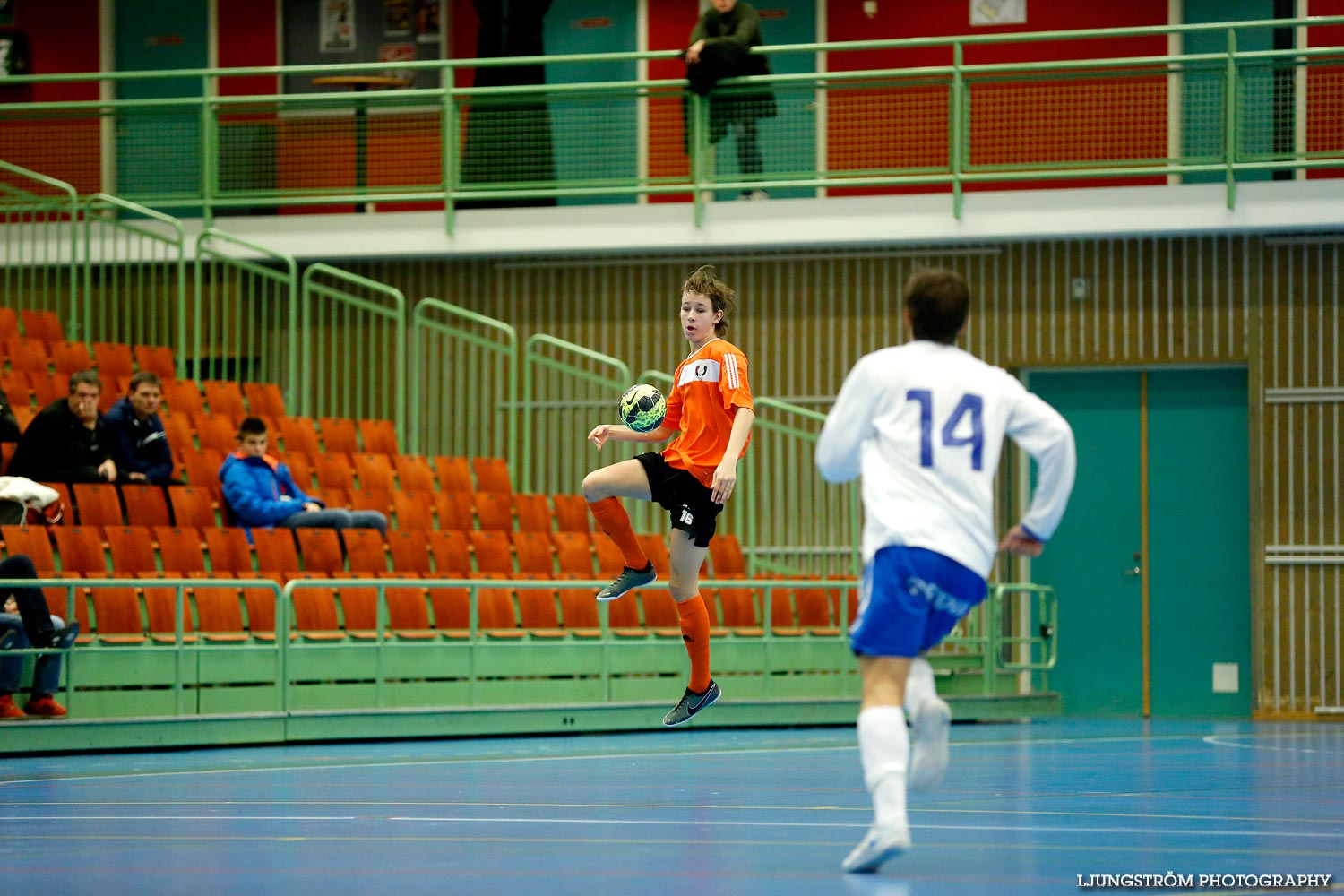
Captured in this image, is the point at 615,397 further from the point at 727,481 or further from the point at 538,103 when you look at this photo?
the point at 727,481

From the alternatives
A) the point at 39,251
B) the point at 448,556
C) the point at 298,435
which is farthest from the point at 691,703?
the point at 39,251

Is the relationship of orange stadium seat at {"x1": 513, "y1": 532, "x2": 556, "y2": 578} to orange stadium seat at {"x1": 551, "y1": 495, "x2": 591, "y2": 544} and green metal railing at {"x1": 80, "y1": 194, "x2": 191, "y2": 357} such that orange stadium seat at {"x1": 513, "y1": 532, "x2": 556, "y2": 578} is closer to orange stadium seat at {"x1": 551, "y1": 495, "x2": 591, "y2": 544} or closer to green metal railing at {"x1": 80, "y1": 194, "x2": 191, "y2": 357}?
orange stadium seat at {"x1": 551, "y1": 495, "x2": 591, "y2": 544}

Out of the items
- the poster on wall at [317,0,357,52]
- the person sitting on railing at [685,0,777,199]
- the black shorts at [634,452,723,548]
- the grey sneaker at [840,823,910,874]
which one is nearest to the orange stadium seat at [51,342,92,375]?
the person sitting on railing at [685,0,777,199]

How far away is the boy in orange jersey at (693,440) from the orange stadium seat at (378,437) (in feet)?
23.7

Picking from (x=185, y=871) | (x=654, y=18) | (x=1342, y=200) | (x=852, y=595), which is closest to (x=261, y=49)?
(x=654, y=18)

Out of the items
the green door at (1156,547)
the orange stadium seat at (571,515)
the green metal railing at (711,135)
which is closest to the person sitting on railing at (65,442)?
the orange stadium seat at (571,515)

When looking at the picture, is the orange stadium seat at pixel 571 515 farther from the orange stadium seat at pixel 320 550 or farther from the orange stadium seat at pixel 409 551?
the orange stadium seat at pixel 320 550

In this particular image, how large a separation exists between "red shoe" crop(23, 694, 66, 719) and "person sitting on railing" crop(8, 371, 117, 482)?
2022 millimetres

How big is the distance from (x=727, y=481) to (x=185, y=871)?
9.37 ft

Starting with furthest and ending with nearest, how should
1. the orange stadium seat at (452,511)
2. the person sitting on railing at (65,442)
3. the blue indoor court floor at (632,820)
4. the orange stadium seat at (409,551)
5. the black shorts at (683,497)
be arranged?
the orange stadium seat at (452,511) → the orange stadium seat at (409,551) → the person sitting on railing at (65,442) → the black shorts at (683,497) → the blue indoor court floor at (632,820)

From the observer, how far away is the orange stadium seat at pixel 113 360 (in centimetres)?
1410

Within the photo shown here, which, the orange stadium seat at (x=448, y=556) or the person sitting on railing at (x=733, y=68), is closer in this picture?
the orange stadium seat at (x=448, y=556)

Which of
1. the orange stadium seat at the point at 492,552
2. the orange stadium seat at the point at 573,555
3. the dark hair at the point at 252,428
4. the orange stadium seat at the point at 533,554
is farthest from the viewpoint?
the orange stadium seat at the point at 573,555

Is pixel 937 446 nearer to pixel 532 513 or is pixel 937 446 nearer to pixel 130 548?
pixel 130 548
